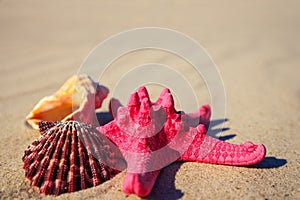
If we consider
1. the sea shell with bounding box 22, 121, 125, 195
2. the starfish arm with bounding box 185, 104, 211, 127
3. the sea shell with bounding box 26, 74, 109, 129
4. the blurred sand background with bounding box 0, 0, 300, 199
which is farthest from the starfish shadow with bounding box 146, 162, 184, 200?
the sea shell with bounding box 26, 74, 109, 129

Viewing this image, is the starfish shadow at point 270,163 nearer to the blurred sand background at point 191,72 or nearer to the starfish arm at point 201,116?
the blurred sand background at point 191,72

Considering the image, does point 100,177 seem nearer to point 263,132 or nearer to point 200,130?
point 200,130

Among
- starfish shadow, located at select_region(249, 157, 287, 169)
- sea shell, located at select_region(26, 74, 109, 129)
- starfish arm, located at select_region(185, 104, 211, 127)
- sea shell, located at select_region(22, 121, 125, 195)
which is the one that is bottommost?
starfish shadow, located at select_region(249, 157, 287, 169)

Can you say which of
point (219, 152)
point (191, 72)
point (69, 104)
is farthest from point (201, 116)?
point (191, 72)

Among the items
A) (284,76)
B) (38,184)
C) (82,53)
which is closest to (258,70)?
(284,76)

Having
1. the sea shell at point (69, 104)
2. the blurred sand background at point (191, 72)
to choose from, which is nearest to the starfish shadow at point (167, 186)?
the blurred sand background at point (191, 72)

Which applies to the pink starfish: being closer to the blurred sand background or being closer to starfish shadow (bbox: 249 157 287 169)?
the blurred sand background
